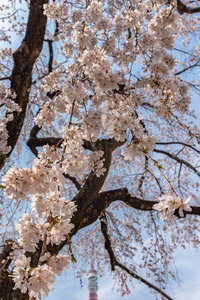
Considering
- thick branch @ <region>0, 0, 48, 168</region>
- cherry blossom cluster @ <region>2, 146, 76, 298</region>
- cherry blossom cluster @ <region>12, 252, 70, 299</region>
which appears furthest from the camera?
thick branch @ <region>0, 0, 48, 168</region>

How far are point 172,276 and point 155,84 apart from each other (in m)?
4.90

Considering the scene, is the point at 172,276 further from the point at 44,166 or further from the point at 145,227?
the point at 44,166

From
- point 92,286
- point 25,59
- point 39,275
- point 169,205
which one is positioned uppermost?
point 92,286

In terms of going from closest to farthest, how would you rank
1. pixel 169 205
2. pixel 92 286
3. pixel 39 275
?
pixel 39 275
pixel 169 205
pixel 92 286

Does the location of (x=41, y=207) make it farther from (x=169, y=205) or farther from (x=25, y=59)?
(x=25, y=59)

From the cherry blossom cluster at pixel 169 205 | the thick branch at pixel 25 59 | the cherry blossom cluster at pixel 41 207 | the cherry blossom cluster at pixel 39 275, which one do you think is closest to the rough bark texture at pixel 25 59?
the thick branch at pixel 25 59

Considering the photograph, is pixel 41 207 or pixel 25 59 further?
pixel 25 59

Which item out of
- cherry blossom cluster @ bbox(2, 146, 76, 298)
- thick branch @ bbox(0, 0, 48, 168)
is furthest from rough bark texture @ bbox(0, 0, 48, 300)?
cherry blossom cluster @ bbox(2, 146, 76, 298)

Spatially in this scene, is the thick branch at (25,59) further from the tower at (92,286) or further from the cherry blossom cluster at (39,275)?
the tower at (92,286)

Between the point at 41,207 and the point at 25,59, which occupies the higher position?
the point at 25,59

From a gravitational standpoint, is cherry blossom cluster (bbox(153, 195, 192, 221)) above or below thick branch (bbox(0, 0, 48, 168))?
below

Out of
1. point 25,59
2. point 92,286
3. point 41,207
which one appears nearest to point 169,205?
point 41,207

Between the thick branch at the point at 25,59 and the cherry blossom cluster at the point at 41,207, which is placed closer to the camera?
the cherry blossom cluster at the point at 41,207

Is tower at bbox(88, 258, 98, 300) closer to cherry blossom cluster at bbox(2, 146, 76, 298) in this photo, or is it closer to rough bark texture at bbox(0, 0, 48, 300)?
rough bark texture at bbox(0, 0, 48, 300)
